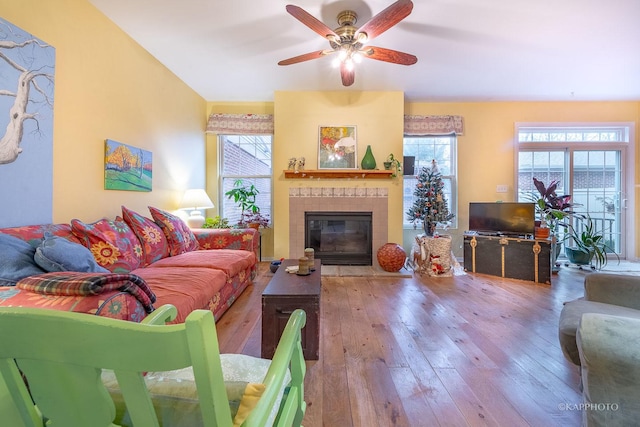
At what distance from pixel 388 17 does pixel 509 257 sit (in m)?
3.11

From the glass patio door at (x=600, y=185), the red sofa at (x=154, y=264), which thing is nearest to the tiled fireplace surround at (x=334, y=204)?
the red sofa at (x=154, y=264)

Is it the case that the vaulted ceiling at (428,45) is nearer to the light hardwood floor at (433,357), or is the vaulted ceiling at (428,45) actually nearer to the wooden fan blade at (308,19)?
the wooden fan blade at (308,19)

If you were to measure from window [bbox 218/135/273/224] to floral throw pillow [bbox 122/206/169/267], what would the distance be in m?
1.96

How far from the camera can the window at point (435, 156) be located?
432 cm

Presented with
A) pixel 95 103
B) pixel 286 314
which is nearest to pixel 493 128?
pixel 286 314

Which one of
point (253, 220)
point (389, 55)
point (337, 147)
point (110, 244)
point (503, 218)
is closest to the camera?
point (110, 244)

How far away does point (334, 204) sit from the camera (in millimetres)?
3932

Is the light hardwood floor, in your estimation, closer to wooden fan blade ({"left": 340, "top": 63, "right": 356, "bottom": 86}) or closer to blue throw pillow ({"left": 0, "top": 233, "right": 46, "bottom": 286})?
blue throw pillow ({"left": 0, "top": 233, "right": 46, "bottom": 286})

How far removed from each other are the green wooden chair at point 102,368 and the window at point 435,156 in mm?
4208

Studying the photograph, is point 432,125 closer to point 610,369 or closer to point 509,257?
point 509,257

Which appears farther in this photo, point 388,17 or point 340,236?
point 340,236

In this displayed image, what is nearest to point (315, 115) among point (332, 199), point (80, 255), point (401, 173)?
point (332, 199)

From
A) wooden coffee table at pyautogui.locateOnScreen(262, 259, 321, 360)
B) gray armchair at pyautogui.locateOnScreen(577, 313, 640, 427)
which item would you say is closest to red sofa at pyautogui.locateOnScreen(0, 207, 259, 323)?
wooden coffee table at pyautogui.locateOnScreen(262, 259, 321, 360)

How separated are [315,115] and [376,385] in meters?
3.44
